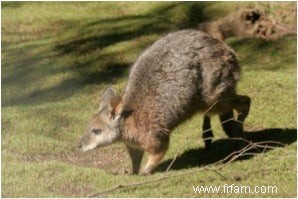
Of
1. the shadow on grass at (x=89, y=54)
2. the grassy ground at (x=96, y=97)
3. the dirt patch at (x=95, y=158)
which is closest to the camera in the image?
the grassy ground at (x=96, y=97)

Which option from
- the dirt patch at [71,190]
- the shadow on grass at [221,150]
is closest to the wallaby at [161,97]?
the shadow on grass at [221,150]

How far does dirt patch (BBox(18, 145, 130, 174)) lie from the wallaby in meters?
0.58

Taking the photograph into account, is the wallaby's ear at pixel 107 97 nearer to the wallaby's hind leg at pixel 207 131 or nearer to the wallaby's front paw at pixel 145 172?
the wallaby's front paw at pixel 145 172

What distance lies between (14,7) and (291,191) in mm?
12523

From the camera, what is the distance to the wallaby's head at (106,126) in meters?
7.98

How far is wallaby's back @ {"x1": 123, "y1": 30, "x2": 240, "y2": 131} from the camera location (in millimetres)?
8000

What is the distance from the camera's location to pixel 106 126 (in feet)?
26.3

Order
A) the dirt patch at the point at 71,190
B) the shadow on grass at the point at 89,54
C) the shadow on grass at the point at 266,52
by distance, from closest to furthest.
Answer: the dirt patch at the point at 71,190 → the shadow on grass at the point at 89,54 → the shadow on grass at the point at 266,52

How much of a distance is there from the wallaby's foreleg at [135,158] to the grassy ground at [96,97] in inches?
9.0

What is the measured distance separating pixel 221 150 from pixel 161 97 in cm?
135

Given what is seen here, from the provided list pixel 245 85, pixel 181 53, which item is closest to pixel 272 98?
pixel 245 85

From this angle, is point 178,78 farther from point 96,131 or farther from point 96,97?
point 96,97

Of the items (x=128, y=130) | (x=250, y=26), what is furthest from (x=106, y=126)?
(x=250, y=26)

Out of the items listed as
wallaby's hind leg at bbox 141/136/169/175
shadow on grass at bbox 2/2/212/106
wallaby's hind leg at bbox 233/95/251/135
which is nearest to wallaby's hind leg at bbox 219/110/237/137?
wallaby's hind leg at bbox 233/95/251/135
